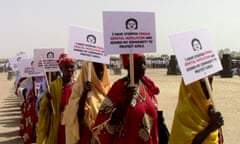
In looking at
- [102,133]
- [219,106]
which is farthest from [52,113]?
[219,106]

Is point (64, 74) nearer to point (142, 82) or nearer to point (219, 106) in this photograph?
point (142, 82)

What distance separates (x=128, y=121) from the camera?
479cm

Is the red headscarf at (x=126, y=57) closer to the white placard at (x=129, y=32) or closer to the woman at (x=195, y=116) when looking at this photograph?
the white placard at (x=129, y=32)

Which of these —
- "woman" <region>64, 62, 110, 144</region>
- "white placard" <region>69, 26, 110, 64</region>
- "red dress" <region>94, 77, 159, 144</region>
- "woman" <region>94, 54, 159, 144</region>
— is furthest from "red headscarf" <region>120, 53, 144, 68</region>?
"white placard" <region>69, 26, 110, 64</region>

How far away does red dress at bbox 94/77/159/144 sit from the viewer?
4.79m

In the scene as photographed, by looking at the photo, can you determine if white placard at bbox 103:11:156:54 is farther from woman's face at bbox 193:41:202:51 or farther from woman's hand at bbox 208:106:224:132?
woman's hand at bbox 208:106:224:132

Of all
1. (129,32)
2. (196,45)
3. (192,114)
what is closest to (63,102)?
(129,32)

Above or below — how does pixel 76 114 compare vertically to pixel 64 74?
below

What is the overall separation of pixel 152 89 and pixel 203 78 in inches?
27.5

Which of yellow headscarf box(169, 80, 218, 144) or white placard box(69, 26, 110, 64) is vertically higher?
white placard box(69, 26, 110, 64)

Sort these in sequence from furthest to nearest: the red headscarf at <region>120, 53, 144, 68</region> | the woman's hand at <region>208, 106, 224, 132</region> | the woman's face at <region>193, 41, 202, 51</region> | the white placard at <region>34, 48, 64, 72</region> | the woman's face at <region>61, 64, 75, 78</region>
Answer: the white placard at <region>34, 48, 64, 72</region>, the woman's face at <region>61, 64, 75, 78</region>, the red headscarf at <region>120, 53, 144, 68</region>, the woman's face at <region>193, 41, 202, 51</region>, the woman's hand at <region>208, 106, 224, 132</region>

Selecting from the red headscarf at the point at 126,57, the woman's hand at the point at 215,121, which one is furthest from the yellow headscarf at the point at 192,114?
the red headscarf at the point at 126,57

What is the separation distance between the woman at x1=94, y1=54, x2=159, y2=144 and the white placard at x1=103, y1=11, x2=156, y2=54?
13 centimetres

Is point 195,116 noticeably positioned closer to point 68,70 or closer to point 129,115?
point 129,115
